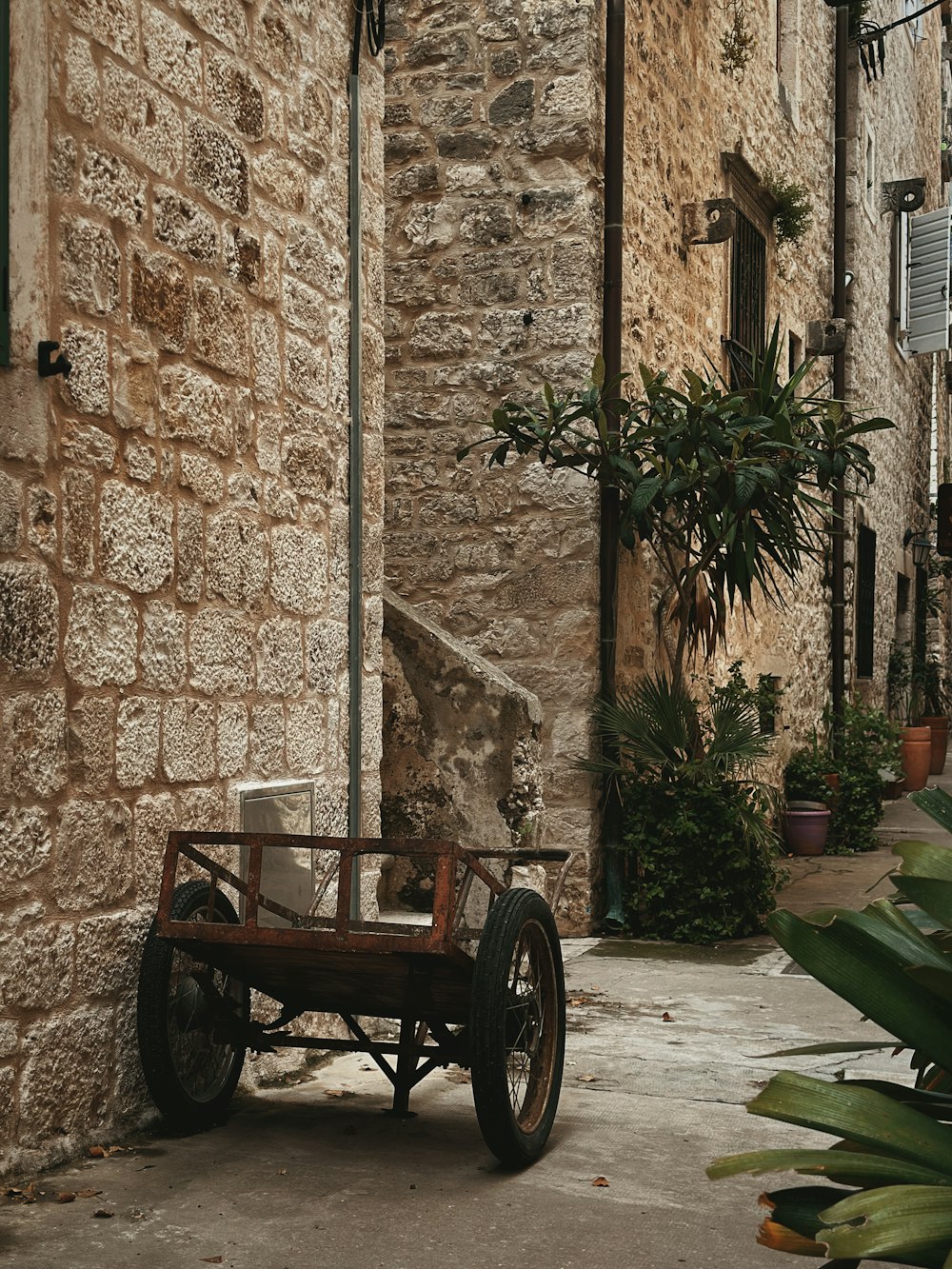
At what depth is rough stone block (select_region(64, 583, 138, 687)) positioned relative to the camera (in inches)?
146

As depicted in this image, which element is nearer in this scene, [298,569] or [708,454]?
[298,569]

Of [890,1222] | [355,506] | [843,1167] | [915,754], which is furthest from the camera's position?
[915,754]

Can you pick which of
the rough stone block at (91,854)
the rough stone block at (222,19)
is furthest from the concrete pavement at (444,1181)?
the rough stone block at (222,19)

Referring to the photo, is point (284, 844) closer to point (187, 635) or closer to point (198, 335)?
point (187, 635)

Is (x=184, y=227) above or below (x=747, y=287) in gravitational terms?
below

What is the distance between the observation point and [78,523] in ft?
12.2

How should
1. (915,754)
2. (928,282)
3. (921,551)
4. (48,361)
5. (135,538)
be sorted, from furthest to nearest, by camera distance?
(921,551)
(928,282)
(915,754)
(135,538)
(48,361)

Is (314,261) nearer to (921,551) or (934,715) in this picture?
(934,715)

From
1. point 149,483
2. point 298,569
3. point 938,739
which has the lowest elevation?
point 938,739

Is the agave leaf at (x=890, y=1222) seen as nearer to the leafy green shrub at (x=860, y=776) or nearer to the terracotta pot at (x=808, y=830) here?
the terracotta pot at (x=808, y=830)

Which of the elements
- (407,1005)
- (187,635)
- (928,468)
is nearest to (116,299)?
(187,635)

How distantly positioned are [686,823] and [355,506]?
2885 mm

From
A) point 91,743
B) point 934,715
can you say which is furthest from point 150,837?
point 934,715

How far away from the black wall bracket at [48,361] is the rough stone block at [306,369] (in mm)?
1217
